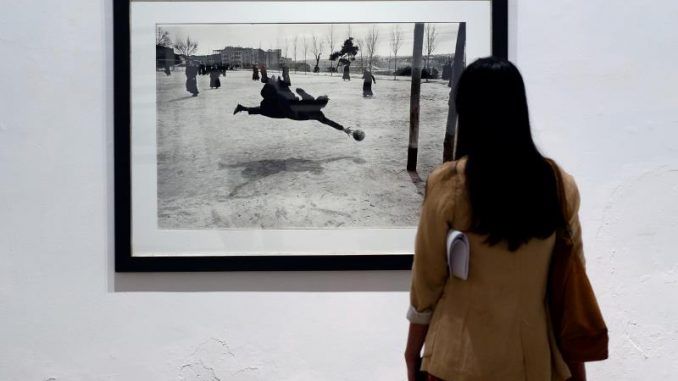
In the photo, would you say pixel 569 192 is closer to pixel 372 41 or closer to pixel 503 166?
pixel 503 166

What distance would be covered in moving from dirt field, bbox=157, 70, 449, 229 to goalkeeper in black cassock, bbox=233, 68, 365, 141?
2 cm

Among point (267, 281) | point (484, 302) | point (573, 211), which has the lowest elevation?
point (267, 281)

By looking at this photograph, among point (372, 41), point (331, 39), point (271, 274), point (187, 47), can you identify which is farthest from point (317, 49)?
point (271, 274)

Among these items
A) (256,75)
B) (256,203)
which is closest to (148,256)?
(256,203)

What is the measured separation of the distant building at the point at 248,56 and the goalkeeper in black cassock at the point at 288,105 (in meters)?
0.05

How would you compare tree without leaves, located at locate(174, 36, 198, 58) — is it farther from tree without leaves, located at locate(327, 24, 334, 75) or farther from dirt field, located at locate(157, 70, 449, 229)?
tree without leaves, located at locate(327, 24, 334, 75)

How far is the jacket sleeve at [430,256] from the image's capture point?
4.16ft

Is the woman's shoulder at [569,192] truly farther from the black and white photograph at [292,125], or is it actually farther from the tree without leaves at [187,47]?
the tree without leaves at [187,47]

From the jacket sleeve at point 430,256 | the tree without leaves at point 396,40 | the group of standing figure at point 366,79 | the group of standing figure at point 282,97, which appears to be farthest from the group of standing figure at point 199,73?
the jacket sleeve at point 430,256

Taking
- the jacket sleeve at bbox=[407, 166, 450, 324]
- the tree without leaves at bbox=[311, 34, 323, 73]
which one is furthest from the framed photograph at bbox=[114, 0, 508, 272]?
the jacket sleeve at bbox=[407, 166, 450, 324]

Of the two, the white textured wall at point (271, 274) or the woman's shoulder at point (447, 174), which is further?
the white textured wall at point (271, 274)

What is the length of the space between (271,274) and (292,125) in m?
0.48

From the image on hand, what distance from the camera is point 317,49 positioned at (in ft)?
6.95

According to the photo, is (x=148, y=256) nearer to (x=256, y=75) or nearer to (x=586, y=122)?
(x=256, y=75)
